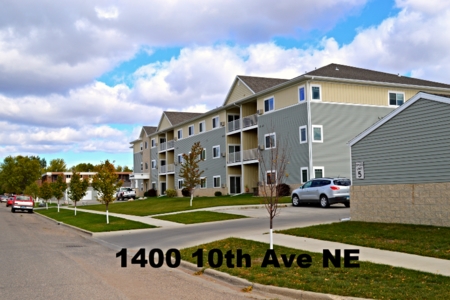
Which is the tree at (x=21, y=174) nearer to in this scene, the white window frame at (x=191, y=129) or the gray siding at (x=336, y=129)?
the white window frame at (x=191, y=129)

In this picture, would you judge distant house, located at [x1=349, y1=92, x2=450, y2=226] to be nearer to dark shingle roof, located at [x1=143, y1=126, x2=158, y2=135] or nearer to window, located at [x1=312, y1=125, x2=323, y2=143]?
window, located at [x1=312, y1=125, x2=323, y2=143]

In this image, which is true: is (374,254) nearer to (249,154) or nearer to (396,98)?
(396,98)

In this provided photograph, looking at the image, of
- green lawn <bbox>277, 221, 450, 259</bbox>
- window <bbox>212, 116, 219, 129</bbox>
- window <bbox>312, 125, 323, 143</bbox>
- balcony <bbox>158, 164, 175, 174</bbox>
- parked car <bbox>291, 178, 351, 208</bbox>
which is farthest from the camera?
balcony <bbox>158, 164, 175, 174</bbox>

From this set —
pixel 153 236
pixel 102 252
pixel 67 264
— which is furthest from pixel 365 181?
pixel 67 264

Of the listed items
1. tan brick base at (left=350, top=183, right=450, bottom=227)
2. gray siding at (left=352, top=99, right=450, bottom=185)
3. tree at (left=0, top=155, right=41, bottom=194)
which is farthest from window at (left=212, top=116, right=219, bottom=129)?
tree at (left=0, top=155, right=41, bottom=194)

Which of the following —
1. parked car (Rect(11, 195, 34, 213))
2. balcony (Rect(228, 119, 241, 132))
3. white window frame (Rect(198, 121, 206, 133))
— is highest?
white window frame (Rect(198, 121, 206, 133))

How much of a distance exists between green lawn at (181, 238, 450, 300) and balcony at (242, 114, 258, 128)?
112 feet

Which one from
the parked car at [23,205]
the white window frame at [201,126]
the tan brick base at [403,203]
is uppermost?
the white window frame at [201,126]

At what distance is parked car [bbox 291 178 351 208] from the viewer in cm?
2773

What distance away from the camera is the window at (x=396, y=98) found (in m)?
41.5

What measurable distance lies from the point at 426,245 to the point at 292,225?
7.33 metres

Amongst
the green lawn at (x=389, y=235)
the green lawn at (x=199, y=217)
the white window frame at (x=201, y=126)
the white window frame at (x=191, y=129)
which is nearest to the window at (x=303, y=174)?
the green lawn at (x=199, y=217)

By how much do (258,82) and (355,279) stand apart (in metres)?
39.3

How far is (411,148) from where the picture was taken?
57.9 ft
